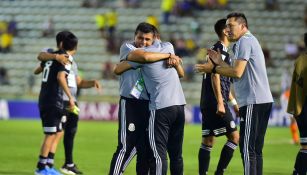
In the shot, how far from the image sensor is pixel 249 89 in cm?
1055

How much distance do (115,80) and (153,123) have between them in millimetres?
26503

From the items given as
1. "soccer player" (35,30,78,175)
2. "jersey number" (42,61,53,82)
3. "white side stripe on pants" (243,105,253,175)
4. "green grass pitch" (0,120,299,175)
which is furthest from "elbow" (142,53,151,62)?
"green grass pitch" (0,120,299,175)

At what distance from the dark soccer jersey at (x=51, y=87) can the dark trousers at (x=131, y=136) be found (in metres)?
2.55

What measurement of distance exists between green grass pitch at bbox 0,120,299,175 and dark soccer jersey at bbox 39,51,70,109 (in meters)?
1.31

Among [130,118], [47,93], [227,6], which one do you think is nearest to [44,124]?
[47,93]

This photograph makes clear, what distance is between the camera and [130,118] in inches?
443

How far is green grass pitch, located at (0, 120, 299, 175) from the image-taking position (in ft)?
49.6

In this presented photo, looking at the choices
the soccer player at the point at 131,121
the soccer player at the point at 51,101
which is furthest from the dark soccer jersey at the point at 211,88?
the soccer player at the point at 51,101

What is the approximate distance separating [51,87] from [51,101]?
24 cm

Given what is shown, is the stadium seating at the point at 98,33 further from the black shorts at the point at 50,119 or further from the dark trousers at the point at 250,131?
the dark trousers at the point at 250,131

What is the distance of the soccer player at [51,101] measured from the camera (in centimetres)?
1358

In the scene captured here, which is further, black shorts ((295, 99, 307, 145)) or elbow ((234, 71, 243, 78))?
black shorts ((295, 99, 307, 145))

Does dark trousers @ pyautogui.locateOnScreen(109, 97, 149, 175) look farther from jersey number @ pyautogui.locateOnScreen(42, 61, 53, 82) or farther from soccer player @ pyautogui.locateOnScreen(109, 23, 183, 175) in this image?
jersey number @ pyautogui.locateOnScreen(42, 61, 53, 82)

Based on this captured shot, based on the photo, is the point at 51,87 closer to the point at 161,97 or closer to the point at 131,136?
the point at 131,136
